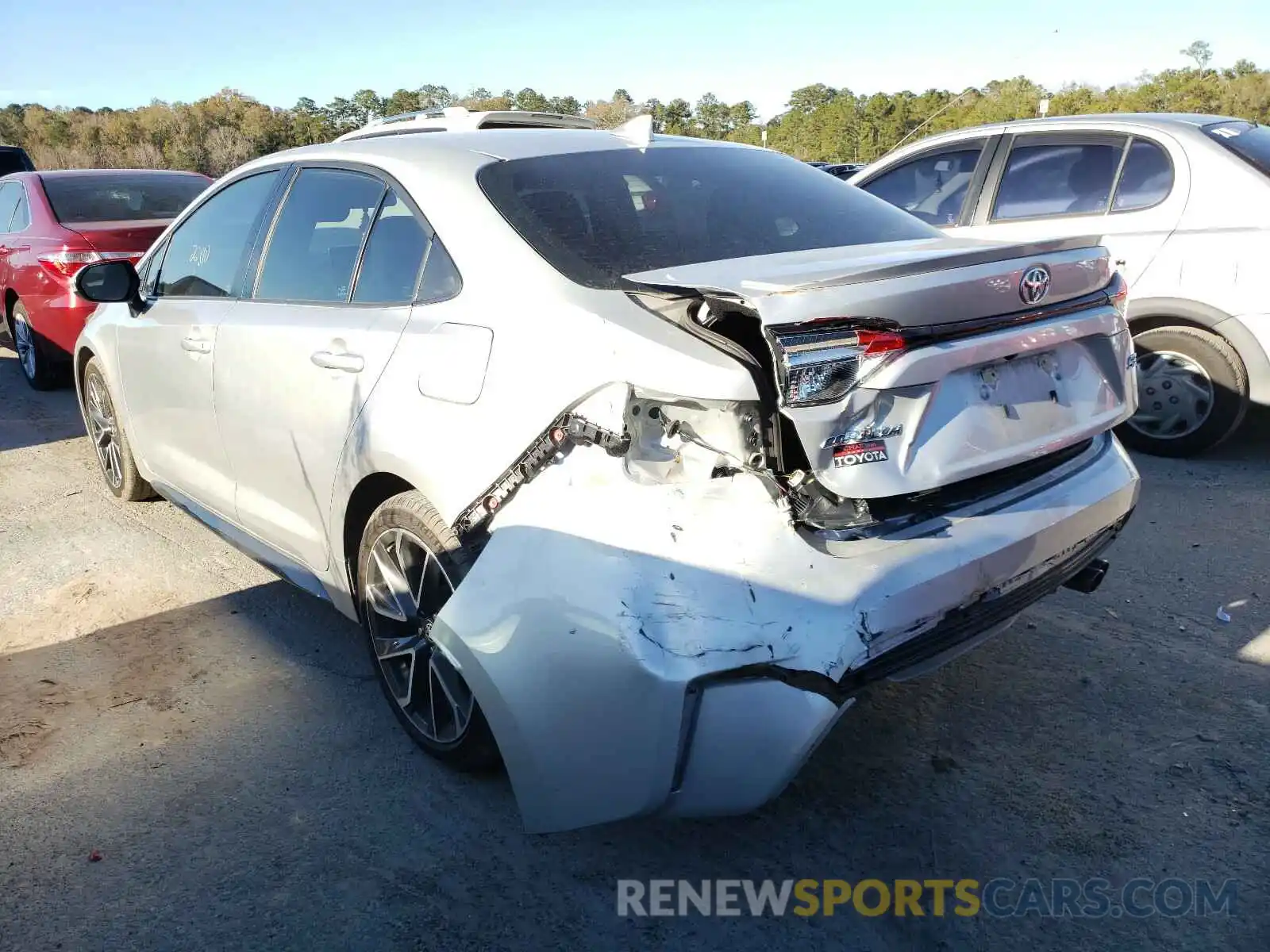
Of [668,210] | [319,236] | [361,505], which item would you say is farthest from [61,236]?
[668,210]

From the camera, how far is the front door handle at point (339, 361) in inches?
109

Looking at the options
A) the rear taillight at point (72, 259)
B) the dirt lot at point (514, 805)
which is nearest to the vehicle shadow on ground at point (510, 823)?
the dirt lot at point (514, 805)

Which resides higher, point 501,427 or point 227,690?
point 501,427

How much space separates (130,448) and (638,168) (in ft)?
10.1

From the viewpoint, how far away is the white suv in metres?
4.88

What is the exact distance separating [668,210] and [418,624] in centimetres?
139

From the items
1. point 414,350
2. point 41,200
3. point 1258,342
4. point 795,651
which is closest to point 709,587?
point 795,651

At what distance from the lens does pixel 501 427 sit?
2.28m

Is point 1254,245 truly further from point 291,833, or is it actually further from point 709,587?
point 291,833

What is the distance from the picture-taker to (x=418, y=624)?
277 cm

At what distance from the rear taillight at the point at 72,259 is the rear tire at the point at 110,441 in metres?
2.07

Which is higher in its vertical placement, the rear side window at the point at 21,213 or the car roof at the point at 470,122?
the car roof at the point at 470,122

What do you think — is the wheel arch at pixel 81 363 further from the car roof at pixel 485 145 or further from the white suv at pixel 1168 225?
the white suv at pixel 1168 225

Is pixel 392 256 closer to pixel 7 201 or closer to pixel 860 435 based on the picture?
pixel 860 435
